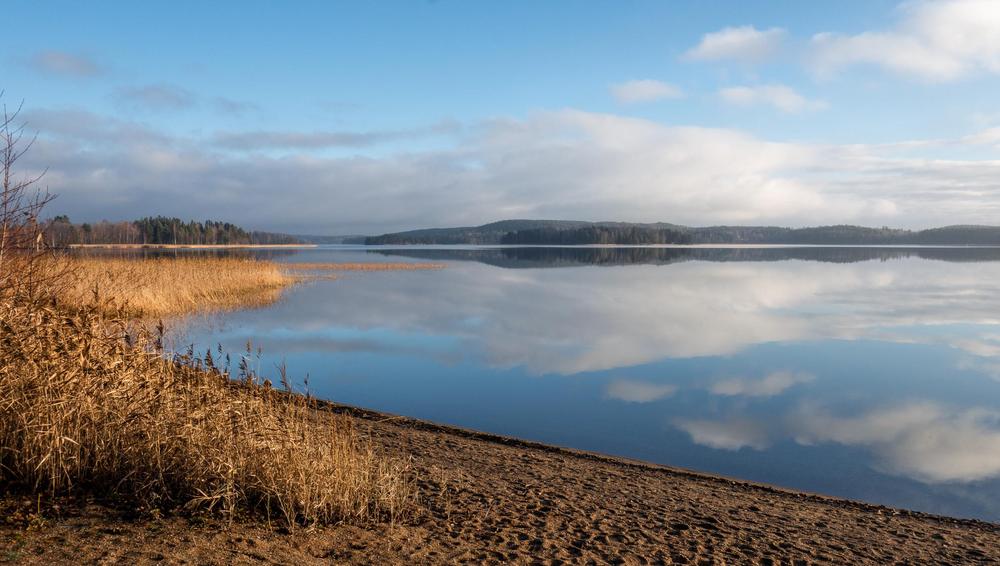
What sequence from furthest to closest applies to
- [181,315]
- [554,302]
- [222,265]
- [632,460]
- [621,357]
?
[222,265], [554,302], [181,315], [621,357], [632,460]

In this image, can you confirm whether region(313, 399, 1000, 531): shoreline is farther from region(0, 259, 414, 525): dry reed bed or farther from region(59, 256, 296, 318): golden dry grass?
region(59, 256, 296, 318): golden dry grass

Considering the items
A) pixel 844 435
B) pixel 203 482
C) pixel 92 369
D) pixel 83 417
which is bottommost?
pixel 844 435

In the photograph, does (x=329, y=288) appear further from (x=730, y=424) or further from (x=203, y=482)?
(x=203, y=482)

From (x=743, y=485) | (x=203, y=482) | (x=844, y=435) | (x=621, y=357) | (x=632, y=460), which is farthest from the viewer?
(x=621, y=357)

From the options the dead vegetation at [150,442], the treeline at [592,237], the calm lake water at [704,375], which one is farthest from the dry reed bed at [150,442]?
the treeline at [592,237]

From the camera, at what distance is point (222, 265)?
93.9 feet

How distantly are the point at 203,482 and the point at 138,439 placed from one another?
0.73 metres

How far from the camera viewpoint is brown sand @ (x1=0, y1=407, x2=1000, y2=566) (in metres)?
3.98

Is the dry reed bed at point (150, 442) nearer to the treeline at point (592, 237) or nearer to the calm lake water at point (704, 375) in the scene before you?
the calm lake water at point (704, 375)

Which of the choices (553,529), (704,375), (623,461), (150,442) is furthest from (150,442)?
(704,375)

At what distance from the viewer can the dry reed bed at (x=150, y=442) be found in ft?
15.1

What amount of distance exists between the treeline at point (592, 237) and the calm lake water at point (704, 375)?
365 ft

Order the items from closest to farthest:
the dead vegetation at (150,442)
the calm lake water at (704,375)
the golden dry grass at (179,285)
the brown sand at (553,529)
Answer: the brown sand at (553,529)
the dead vegetation at (150,442)
the calm lake water at (704,375)
the golden dry grass at (179,285)

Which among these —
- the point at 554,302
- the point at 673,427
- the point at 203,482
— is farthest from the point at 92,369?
the point at 554,302
